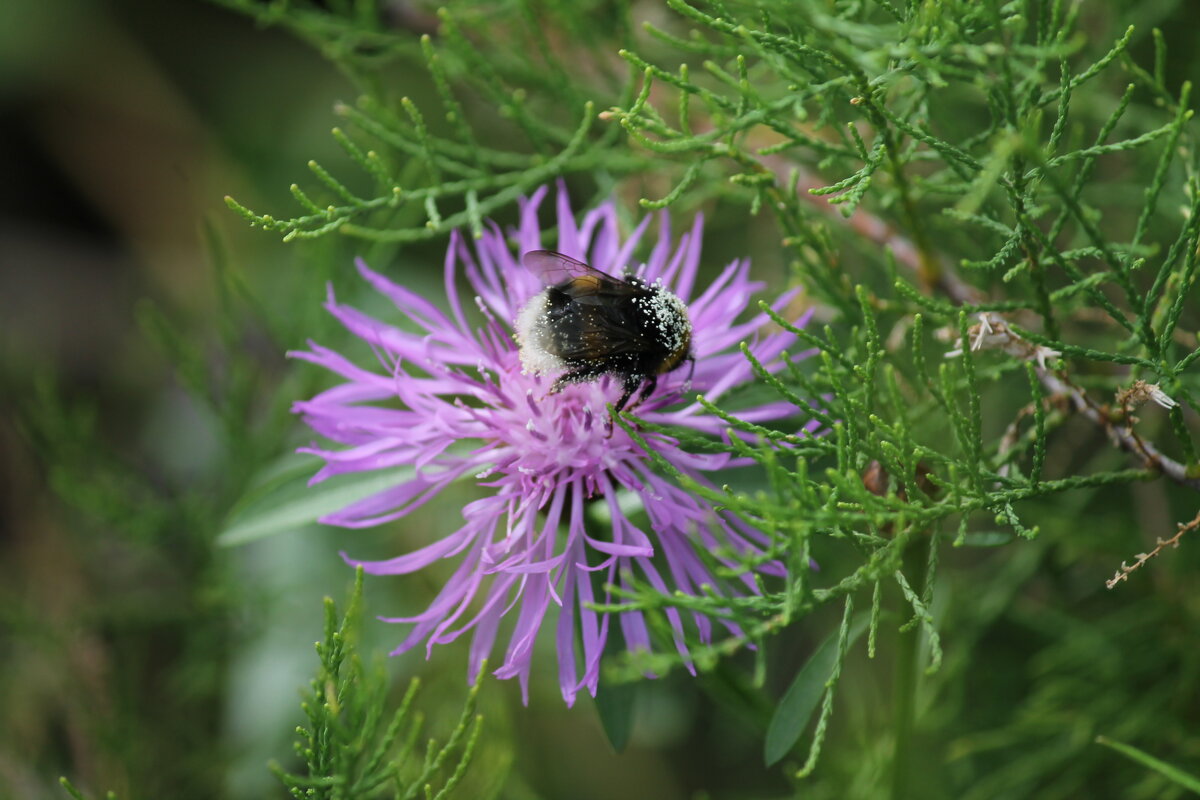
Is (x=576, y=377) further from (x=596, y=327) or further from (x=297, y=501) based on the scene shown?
(x=297, y=501)

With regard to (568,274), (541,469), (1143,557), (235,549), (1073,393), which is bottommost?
(1143,557)

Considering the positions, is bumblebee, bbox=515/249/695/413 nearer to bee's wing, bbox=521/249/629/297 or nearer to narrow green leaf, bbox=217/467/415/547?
bee's wing, bbox=521/249/629/297

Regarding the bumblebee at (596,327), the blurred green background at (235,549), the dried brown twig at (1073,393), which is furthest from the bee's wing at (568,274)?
the blurred green background at (235,549)

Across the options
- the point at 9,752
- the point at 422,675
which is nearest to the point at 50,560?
the point at 9,752

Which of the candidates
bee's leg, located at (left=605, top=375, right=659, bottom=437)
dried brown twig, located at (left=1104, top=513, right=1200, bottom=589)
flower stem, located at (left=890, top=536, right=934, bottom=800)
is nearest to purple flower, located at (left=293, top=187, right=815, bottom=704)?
bee's leg, located at (left=605, top=375, right=659, bottom=437)

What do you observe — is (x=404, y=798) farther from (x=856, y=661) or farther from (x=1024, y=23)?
(x=856, y=661)

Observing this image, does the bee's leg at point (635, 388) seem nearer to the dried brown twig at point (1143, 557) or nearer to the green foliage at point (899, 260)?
the green foliage at point (899, 260)

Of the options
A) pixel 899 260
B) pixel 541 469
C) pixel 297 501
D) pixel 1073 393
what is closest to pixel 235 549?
pixel 297 501
